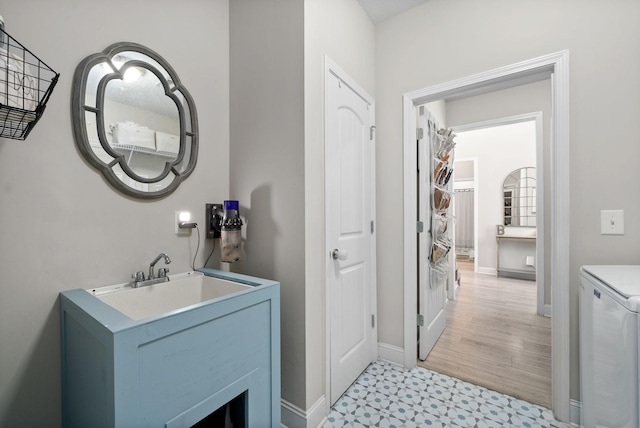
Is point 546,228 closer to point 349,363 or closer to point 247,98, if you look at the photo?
point 349,363

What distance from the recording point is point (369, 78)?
86.0 inches

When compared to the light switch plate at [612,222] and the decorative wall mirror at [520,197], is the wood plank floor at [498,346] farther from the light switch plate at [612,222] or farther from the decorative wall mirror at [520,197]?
the decorative wall mirror at [520,197]

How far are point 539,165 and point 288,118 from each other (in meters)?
3.25

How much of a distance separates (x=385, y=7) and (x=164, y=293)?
2459mm

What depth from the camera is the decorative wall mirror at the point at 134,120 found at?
4.04 feet

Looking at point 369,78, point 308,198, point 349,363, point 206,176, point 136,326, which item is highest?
point 369,78

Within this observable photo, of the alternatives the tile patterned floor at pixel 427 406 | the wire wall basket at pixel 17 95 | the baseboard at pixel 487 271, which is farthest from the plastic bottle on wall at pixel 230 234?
the baseboard at pixel 487 271

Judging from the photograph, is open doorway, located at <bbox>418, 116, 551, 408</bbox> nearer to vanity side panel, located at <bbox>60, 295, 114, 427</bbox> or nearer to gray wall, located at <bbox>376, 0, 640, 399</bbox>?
gray wall, located at <bbox>376, 0, 640, 399</bbox>

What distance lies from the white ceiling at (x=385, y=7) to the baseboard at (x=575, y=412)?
2751 millimetres

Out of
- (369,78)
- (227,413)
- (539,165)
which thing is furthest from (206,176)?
(539,165)

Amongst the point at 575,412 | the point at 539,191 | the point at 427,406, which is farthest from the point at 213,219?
the point at 539,191

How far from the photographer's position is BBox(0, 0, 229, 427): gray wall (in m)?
1.05

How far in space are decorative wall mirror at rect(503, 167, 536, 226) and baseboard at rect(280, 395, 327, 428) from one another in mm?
4986

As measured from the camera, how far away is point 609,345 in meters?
1.15
